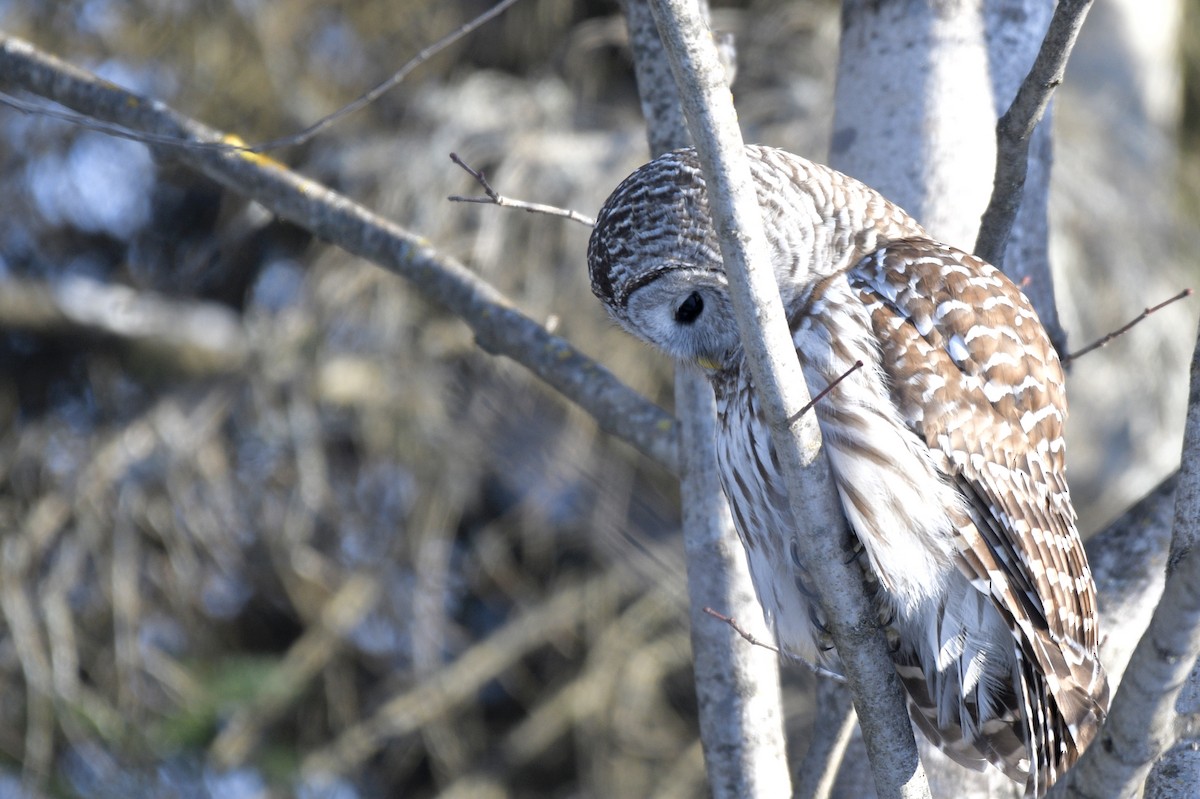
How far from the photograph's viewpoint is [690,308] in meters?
2.85

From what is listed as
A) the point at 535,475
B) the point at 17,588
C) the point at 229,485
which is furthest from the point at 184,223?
the point at 535,475

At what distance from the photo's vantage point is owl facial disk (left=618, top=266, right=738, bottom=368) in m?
2.78

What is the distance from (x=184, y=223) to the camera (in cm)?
632

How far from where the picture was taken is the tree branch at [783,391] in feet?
5.84

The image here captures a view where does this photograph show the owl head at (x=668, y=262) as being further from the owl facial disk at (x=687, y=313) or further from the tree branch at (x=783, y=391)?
the tree branch at (x=783, y=391)

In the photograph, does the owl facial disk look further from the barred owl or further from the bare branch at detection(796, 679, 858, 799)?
the bare branch at detection(796, 679, 858, 799)

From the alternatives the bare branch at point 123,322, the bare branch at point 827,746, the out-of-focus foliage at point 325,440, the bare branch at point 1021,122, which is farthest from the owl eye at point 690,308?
the bare branch at point 123,322

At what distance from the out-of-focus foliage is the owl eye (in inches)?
92.1

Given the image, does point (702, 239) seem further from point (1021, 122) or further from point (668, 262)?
point (1021, 122)

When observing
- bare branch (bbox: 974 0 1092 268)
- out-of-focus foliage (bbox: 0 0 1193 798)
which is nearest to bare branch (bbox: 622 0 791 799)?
bare branch (bbox: 974 0 1092 268)

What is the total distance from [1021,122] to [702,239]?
2.16 feet

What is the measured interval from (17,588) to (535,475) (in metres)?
2.27

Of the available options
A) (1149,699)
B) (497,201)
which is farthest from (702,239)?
(1149,699)

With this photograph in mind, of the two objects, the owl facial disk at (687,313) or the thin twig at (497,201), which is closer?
the thin twig at (497,201)
